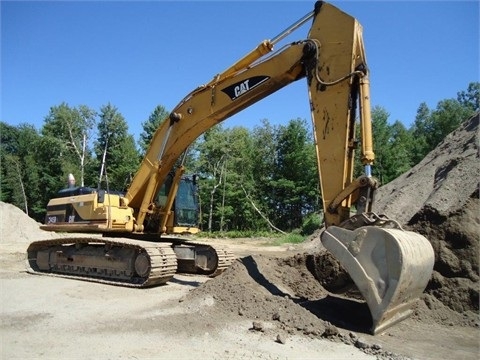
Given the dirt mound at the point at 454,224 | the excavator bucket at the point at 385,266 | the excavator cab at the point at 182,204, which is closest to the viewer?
the excavator bucket at the point at 385,266

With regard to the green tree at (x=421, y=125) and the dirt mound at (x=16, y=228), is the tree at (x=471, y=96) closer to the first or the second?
the green tree at (x=421, y=125)

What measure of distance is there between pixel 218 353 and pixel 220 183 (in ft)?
137

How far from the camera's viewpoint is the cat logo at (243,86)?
8.10 m

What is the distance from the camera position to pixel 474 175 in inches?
324

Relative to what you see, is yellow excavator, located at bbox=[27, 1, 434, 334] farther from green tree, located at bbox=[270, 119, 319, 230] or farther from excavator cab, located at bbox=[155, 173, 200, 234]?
green tree, located at bbox=[270, 119, 319, 230]

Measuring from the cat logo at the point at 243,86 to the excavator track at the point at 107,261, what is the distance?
3.59 metres

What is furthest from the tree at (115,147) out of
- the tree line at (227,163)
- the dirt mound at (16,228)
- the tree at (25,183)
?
the dirt mound at (16,228)

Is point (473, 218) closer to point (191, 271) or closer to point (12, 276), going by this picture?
point (191, 271)

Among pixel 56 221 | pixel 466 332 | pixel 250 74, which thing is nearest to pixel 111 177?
pixel 56 221

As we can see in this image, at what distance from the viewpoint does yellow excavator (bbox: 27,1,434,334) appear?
562 centimetres

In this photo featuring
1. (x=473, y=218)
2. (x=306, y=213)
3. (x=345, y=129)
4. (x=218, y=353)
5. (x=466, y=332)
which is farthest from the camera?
(x=306, y=213)

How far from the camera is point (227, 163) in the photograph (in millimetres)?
47688

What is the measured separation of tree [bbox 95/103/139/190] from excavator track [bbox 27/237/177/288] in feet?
110

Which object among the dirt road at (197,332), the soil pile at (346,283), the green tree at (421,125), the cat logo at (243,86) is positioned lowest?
the dirt road at (197,332)
